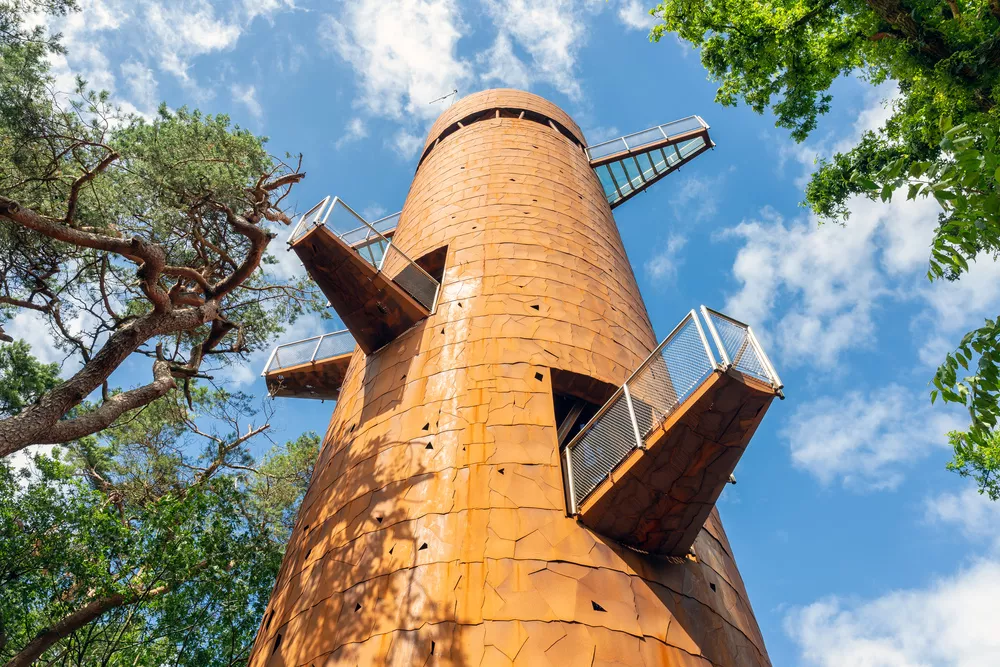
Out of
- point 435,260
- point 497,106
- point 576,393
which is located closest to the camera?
point 576,393

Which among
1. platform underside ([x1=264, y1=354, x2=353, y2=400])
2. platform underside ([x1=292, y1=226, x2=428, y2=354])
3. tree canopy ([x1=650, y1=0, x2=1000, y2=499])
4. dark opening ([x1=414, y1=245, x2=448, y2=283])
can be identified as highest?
tree canopy ([x1=650, y1=0, x2=1000, y2=499])

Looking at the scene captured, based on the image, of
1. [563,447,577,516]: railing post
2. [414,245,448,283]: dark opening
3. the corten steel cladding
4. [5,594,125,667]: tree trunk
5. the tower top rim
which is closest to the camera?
the corten steel cladding

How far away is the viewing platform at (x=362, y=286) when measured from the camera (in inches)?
348

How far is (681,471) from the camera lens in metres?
5.75

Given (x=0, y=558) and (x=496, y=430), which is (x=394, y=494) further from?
(x=0, y=558)

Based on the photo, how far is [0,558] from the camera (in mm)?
10055

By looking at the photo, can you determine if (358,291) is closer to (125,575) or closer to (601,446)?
(601,446)

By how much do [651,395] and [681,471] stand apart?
2.75ft

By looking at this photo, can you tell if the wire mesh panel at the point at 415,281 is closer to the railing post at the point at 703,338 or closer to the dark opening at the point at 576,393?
the dark opening at the point at 576,393

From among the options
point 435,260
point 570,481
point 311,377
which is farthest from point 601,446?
point 311,377

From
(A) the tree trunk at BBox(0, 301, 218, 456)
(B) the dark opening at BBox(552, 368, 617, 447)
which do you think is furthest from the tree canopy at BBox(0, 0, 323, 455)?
(B) the dark opening at BBox(552, 368, 617, 447)

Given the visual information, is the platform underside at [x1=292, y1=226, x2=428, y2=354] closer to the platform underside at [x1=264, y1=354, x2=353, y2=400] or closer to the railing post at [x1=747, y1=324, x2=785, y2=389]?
the platform underside at [x1=264, y1=354, x2=353, y2=400]

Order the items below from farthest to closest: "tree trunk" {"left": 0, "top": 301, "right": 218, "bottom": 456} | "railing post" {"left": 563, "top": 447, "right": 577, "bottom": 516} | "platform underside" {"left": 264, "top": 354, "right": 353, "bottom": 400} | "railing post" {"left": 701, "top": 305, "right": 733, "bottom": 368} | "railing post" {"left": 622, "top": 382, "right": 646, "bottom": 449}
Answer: "platform underside" {"left": 264, "top": 354, "right": 353, "bottom": 400}
"tree trunk" {"left": 0, "top": 301, "right": 218, "bottom": 456}
"railing post" {"left": 563, "top": 447, "right": 577, "bottom": 516}
"railing post" {"left": 622, "top": 382, "right": 646, "bottom": 449}
"railing post" {"left": 701, "top": 305, "right": 733, "bottom": 368}

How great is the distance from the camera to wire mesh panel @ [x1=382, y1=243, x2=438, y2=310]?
29.5 ft
